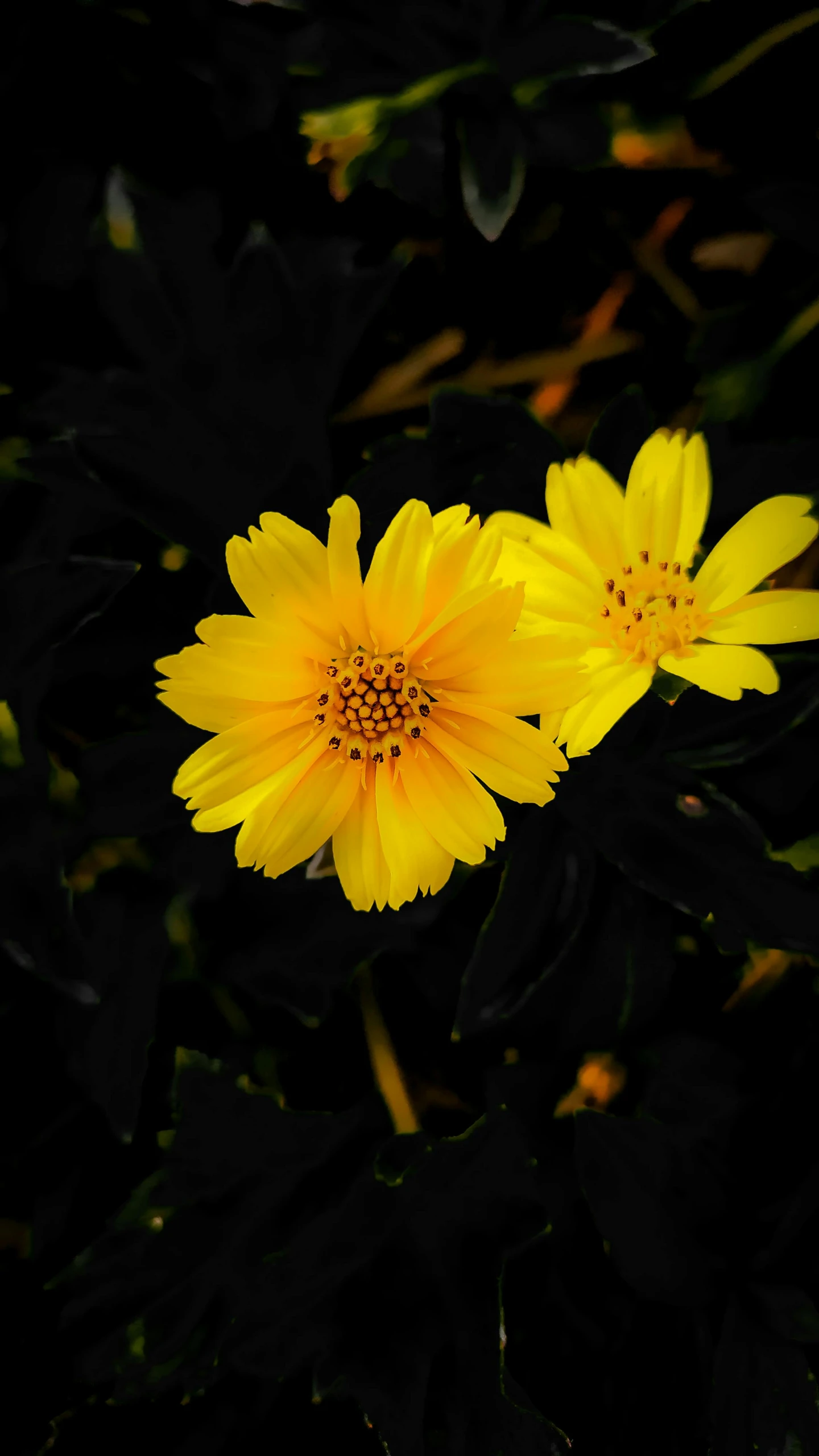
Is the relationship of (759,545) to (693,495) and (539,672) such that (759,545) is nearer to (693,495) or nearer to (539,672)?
(693,495)

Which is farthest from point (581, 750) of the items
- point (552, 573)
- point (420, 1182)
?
point (420, 1182)

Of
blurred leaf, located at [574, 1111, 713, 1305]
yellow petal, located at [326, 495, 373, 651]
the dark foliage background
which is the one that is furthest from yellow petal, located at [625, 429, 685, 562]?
blurred leaf, located at [574, 1111, 713, 1305]

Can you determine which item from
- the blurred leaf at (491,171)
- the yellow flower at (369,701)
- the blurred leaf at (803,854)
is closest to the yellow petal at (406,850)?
the yellow flower at (369,701)

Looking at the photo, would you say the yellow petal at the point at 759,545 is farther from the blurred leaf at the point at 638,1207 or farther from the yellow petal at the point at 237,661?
the blurred leaf at the point at 638,1207

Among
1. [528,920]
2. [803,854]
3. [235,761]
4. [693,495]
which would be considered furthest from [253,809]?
[803,854]

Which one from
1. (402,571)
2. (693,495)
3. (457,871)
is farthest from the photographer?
(457,871)

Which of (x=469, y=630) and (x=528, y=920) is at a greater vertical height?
(x=469, y=630)
